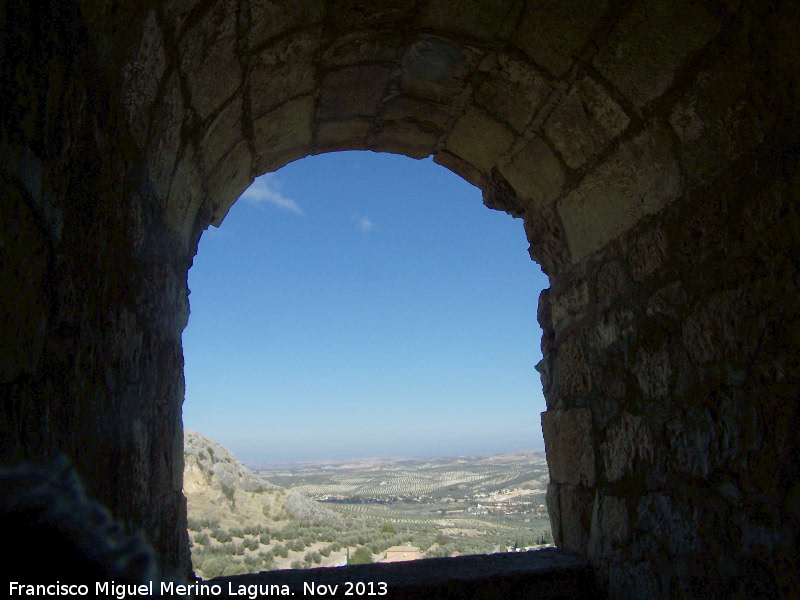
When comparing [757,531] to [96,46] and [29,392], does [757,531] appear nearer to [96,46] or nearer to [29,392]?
[29,392]

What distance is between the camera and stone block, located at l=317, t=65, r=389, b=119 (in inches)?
82.0

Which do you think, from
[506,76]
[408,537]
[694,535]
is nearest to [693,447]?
[694,535]

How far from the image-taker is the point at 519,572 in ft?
6.01

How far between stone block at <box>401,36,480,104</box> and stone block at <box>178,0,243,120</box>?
2.27ft

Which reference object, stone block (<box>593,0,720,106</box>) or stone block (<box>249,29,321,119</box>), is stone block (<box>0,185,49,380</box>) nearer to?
stone block (<box>249,29,321,119</box>)

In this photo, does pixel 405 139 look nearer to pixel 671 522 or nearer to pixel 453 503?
Result: pixel 671 522

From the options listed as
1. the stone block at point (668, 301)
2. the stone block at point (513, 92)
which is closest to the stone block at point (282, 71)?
the stone block at point (513, 92)

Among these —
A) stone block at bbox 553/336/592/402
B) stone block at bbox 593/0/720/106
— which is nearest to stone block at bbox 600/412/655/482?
stone block at bbox 553/336/592/402

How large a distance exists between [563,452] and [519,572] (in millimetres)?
595

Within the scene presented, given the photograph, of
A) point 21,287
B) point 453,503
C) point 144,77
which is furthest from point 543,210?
point 453,503

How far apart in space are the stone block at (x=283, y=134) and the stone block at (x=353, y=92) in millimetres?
75

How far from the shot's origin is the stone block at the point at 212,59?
1.39 m

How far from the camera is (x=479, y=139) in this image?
2414mm

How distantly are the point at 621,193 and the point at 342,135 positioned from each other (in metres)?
1.33
